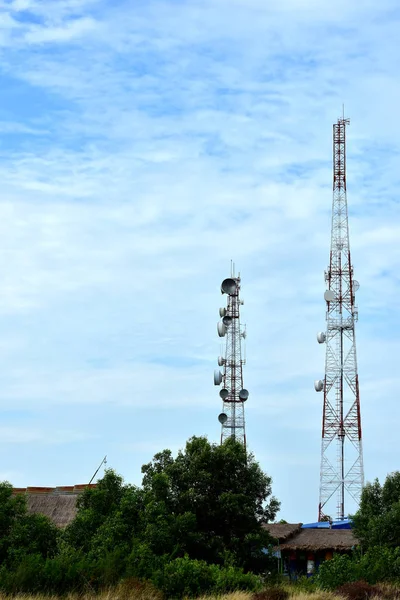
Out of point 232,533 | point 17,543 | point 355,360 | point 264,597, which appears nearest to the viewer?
point 264,597

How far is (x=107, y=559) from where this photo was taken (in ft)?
83.7

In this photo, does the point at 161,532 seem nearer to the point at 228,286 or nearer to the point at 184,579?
the point at 184,579

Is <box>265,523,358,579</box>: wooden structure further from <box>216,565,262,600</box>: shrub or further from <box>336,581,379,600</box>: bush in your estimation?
<box>216,565,262,600</box>: shrub

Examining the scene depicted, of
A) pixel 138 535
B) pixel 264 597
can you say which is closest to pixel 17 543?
pixel 138 535

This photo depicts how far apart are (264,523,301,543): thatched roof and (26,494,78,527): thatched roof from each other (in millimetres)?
10570

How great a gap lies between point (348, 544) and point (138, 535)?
1477cm

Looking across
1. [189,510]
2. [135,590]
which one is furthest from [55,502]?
[135,590]

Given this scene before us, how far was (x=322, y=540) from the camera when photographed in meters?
42.2

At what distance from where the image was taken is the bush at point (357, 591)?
24.3m

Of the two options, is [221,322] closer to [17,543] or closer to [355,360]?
[355,360]

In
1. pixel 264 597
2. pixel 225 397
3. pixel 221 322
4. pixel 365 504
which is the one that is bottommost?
pixel 264 597

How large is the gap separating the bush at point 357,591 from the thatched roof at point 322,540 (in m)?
15.1

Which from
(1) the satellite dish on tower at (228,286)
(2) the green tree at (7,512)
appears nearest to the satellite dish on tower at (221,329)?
(1) the satellite dish on tower at (228,286)

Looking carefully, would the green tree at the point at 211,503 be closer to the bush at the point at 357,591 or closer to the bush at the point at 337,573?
the bush at the point at 337,573
